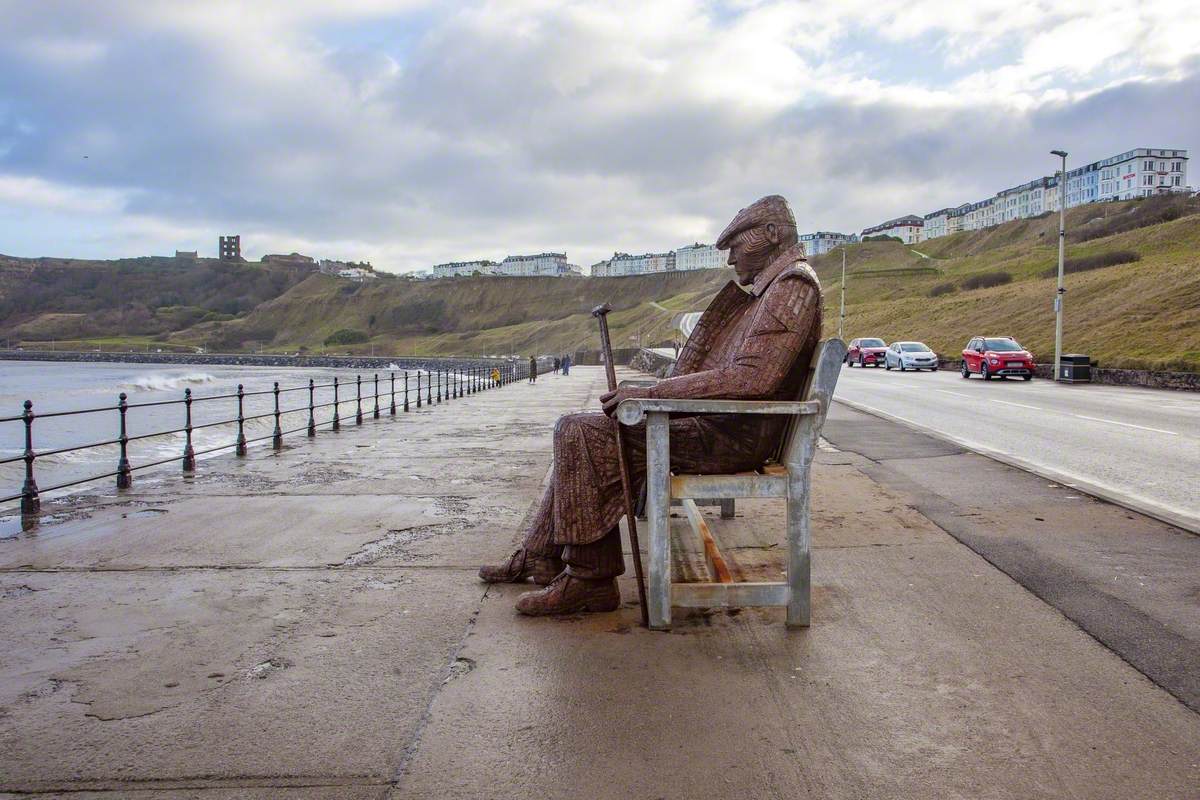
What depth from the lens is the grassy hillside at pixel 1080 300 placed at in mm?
33062

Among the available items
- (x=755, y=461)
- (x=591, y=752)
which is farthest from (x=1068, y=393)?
(x=591, y=752)

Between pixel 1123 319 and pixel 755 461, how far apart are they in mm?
39138

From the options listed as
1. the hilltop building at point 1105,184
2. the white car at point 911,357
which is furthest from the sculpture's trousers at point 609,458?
the hilltop building at point 1105,184

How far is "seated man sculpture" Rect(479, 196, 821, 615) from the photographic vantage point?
152 inches

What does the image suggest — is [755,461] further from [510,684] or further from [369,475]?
[369,475]

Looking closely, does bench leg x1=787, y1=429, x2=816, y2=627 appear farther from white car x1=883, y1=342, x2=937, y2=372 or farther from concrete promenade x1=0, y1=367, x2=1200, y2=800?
white car x1=883, y1=342, x2=937, y2=372

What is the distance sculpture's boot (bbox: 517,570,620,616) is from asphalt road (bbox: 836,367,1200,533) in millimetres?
4161

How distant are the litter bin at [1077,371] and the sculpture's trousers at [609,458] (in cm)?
2788

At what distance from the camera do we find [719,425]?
157 inches

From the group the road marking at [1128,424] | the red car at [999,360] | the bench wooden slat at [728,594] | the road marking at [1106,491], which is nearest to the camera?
the bench wooden slat at [728,594]

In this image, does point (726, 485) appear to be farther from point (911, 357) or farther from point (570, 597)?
point (911, 357)

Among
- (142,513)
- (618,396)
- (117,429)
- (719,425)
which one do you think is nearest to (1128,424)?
(719,425)

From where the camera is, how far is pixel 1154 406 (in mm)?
18250

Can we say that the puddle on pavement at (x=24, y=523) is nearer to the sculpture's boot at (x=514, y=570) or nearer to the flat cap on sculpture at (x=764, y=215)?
the sculpture's boot at (x=514, y=570)
